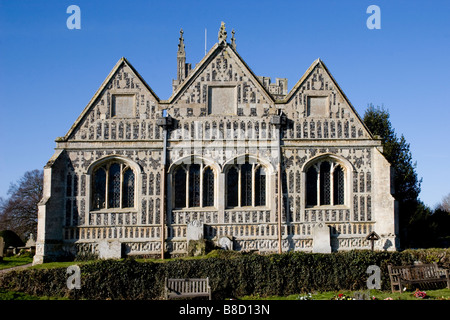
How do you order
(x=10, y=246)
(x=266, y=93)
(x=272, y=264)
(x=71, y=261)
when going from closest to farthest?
(x=272, y=264) → (x=71, y=261) → (x=266, y=93) → (x=10, y=246)

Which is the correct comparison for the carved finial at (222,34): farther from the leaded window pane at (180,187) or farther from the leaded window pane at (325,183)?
the leaded window pane at (325,183)

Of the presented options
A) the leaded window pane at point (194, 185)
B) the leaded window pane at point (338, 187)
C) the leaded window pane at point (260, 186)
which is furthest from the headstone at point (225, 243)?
the leaded window pane at point (338, 187)

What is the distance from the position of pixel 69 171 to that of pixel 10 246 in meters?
13.9

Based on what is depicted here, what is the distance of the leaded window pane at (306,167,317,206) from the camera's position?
27000mm

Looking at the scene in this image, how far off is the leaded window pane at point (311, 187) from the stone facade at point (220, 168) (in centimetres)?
5

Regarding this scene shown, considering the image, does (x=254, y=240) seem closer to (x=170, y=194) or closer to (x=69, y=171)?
(x=170, y=194)

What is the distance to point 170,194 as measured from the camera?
1042 inches

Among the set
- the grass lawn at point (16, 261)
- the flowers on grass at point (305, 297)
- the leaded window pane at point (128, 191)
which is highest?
the leaded window pane at point (128, 191)

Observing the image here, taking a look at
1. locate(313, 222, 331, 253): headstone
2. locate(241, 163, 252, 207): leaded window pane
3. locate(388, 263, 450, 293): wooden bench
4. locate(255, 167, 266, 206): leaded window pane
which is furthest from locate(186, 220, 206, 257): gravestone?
locate(388, 263, 450, 293): wooden bench

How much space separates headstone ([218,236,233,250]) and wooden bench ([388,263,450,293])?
28.7ft

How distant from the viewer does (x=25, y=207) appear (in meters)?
49.9

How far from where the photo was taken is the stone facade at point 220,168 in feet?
85.5

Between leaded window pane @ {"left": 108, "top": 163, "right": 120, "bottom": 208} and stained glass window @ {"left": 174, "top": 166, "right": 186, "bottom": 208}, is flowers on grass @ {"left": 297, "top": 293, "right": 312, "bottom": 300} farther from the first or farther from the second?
leaded window pane @ {"left": 108, "top": 163, "right": 120, "bottom": 208}

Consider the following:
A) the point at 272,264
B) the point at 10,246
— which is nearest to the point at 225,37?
the point at 272,264
